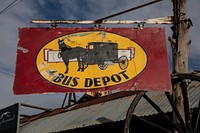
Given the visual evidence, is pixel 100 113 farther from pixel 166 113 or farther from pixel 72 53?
pixel 72 53

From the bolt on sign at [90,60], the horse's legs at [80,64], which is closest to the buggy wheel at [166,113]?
the bolt on sign at [90,60]

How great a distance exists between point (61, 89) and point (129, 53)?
1.35 meters

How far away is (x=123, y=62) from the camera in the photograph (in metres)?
6.73

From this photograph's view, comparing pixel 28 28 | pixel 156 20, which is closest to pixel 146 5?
pixel 156 20

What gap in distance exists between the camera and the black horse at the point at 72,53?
22.1ft

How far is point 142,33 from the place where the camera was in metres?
6.85

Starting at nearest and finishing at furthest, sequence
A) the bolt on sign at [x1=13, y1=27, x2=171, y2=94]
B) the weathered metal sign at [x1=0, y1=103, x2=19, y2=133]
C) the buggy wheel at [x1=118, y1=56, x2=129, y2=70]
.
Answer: the bolt on sign at [x1=13, y1=27, x2=171, y2=94]
the buggy wheel at [x1=118, y1=56, x2=129, y2=70]
the weathered metal sign at [x1=0, y1=103, x2=19, y2=133]

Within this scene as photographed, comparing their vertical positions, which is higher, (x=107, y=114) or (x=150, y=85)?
(x=150, y=85)

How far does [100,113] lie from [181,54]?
18.8 ft

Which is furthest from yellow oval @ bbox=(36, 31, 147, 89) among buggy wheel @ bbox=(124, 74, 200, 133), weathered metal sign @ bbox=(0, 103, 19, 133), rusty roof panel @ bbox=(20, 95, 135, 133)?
weathered metal sign @ bbox=(0, 103, 19, 133)

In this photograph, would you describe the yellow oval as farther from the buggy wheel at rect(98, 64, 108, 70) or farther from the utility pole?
the utility pole

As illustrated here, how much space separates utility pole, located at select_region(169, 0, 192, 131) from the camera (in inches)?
274

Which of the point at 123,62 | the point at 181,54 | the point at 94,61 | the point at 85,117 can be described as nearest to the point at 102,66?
the point at 94,61

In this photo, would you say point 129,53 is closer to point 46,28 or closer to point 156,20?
point 156,20
